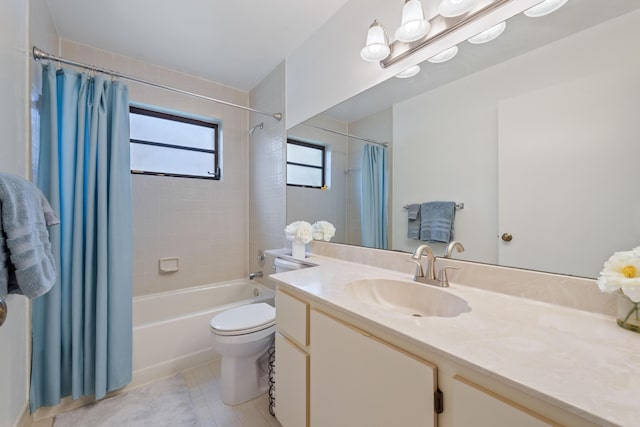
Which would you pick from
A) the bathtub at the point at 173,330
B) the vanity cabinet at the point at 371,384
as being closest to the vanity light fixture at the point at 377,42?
the vanity cabinet at the point at 371,384

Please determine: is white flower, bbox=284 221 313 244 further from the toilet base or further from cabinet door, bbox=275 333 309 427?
the toilet base

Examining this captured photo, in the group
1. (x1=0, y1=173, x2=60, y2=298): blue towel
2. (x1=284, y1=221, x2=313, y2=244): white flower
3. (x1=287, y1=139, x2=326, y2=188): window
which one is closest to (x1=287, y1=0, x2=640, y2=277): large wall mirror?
(x1=284, y1=221, x2=313, y2=244): white flower

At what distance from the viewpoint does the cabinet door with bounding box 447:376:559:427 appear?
1.43 ft

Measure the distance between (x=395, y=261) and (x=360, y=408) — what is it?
0.70 meters

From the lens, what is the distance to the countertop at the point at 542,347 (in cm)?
40

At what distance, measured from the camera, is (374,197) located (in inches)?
59.3

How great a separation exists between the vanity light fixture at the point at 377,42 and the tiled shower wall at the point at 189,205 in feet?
5.73

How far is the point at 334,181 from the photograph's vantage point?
5.89 ft

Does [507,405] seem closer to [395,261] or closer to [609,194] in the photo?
[609,194]

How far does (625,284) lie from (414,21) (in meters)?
1.20

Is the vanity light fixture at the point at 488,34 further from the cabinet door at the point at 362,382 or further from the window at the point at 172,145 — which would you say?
the window at the point at 172,145

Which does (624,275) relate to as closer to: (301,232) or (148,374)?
(301,232)

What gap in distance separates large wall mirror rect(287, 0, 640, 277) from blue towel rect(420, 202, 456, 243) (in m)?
0.04

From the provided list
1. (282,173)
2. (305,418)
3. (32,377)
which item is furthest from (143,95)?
(305,418)
